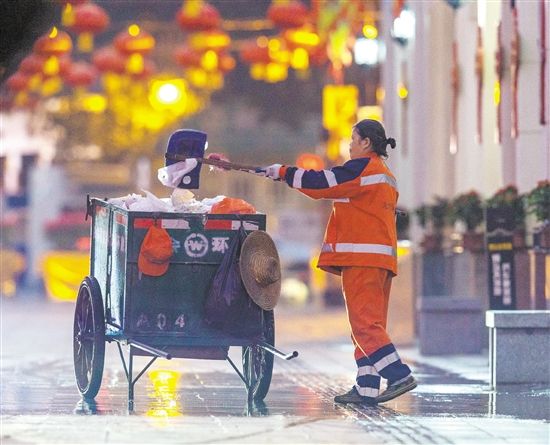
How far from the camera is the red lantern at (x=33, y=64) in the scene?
32.5 metres

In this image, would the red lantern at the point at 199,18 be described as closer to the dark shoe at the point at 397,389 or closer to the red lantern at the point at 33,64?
the red lantern at the point at 33,64

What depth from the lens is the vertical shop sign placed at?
17.8 m

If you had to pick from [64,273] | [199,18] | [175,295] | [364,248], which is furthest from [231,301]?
[64,273]

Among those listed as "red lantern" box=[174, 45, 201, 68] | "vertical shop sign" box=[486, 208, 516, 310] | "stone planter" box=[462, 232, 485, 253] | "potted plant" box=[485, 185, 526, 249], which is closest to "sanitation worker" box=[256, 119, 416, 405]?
"vertical shop sign" box=[486, 208, 516, 310]

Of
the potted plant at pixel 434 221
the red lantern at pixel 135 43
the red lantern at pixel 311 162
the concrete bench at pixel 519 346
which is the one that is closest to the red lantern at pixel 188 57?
the red lantern at pixel 135 43

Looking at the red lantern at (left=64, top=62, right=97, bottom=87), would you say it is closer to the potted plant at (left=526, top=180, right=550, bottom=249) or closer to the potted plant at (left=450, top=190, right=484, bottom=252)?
the potted plant at (left=450, top=190, right=484, bottom=252)

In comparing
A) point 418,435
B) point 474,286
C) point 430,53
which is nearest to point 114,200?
point 418,435

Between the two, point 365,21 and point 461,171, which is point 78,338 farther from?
point 365,21

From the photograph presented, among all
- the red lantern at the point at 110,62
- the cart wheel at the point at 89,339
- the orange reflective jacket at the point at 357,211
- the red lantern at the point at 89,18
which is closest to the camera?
the orange reflective jacket at the point at 357,211

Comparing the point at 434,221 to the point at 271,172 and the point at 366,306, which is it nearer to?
the point at 366,306

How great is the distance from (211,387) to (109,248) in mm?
2263

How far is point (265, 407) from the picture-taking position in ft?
41.9

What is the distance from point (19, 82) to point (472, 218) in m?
15.1

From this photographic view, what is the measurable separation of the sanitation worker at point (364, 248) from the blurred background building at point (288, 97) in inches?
26.5
